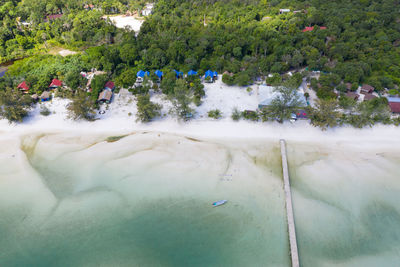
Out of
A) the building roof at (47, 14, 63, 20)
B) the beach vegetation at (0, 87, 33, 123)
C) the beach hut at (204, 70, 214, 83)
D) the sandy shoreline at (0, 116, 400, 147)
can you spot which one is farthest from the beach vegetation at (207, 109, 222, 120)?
the building roof at (47, 14, 63, 20)

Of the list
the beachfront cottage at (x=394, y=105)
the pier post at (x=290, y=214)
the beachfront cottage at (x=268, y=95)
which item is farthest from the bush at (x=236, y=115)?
the beachfront cottage at (x=394, y=105)

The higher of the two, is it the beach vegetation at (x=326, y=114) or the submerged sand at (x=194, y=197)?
the beach vegetation at (x=326, y=114)

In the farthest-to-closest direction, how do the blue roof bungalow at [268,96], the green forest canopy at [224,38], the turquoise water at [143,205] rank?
the green forest canopy at [224,38] < the blue roof bungalow at [268,96] < the turquoise water at [143,205]

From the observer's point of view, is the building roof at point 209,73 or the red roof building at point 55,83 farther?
the building roof at point 209,73

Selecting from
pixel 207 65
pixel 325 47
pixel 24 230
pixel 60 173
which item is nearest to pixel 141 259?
pixel 24 230

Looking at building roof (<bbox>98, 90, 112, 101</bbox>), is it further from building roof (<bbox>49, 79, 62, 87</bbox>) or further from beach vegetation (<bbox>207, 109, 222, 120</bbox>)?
beach vegetation (<bbox>207, 109, 222, 120</bbox>)

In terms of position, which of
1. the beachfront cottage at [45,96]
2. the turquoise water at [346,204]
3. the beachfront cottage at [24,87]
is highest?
the beachfront cottage at [24,87]

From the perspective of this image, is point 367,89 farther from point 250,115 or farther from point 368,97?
point 250,115

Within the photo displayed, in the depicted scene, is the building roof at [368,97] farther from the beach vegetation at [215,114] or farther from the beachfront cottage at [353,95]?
the beach vegetation at [215,114]
